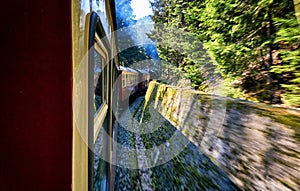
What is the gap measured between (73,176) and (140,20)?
1373 inches

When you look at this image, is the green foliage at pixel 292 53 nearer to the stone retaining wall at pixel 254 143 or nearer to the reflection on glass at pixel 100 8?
the stone retaining wall at pixel 254 143

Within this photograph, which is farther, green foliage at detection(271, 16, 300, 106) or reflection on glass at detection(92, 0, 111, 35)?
green foliage at detection(271, 16, 300, 106)

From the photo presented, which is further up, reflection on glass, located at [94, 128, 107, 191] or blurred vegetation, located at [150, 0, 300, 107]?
blurred vegetation, located at [150, 0, 300, 107]

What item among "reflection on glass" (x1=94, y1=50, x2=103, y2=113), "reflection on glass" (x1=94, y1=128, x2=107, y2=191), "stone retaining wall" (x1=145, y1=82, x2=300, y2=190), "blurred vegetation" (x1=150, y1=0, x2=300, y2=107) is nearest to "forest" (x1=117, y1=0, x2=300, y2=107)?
"blurred vegetation" (x1=150, y1=0, x2=300, y2=107)

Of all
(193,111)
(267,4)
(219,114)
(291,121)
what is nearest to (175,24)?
(267,4)

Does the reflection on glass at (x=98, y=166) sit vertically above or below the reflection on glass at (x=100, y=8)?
below
